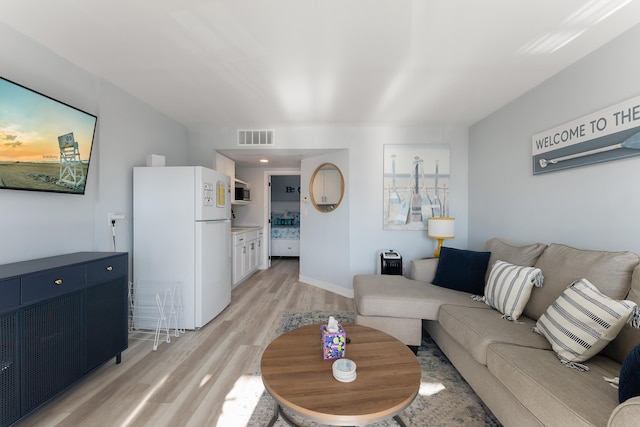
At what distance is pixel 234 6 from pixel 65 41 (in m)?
1.39

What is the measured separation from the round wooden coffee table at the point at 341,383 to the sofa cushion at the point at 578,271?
1.13 metres

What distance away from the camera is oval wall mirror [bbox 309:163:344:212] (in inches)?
165

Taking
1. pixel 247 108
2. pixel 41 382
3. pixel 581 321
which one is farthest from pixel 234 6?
pixel 581 321

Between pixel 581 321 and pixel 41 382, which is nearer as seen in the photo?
pixel 581 321

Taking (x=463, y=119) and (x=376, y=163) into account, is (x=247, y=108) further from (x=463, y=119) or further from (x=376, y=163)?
(x=463, y=119)

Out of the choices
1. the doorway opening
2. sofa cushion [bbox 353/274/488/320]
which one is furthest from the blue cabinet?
Result: the doorway opening

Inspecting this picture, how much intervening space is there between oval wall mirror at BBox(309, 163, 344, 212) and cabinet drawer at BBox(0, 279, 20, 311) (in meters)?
3.30

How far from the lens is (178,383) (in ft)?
6.29

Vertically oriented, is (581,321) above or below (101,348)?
above

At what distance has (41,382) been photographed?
1.53 metres

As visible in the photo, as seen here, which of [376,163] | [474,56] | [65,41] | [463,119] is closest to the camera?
[65,41]

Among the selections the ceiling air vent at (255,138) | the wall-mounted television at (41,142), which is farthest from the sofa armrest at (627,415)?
the ceiling air vent at (255,138)

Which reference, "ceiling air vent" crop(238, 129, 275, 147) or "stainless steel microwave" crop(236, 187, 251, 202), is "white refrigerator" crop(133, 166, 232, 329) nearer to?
"ceiling air vent" crop(238, 129, 275, 147)

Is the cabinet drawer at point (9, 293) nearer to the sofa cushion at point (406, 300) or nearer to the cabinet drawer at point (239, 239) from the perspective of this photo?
the sofa cushion at point (406, 300)
